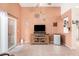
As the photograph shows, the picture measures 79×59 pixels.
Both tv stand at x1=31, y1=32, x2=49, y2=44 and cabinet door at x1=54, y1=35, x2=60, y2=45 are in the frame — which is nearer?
cabinet door at x1=54, y1=35, x2=60, y2=45

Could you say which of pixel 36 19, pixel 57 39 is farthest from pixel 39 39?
pixel 36 19

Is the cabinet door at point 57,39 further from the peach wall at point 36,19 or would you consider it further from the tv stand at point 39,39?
the peach wall at point 36,19

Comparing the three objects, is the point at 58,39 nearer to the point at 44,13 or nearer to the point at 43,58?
the point at 44,13

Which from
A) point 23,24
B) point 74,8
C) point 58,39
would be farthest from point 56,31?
point 74,8

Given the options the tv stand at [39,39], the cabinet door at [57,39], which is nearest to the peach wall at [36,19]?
the tv stand at [39,39]

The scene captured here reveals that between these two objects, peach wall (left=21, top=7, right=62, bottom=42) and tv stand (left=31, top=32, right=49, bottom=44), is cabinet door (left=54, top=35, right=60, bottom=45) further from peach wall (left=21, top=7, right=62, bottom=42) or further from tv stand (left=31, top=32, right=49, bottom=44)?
peach wall (left=21, top=7, right=62, bottom=42)

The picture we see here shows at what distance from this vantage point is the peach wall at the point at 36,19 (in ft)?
27.7

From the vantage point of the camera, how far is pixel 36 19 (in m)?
8.49

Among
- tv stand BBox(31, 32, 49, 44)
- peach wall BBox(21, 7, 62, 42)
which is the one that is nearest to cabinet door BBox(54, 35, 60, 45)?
tv stand BBox(31, 32, 49, 44)

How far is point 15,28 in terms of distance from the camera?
24.6 feet

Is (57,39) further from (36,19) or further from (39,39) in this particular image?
(36,19)

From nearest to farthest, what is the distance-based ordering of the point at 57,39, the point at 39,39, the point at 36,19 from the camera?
the point at 57,39 → the point at 39,39 → the point at 36,19

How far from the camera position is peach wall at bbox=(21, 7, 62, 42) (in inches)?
332

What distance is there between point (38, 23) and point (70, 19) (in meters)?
2.49
